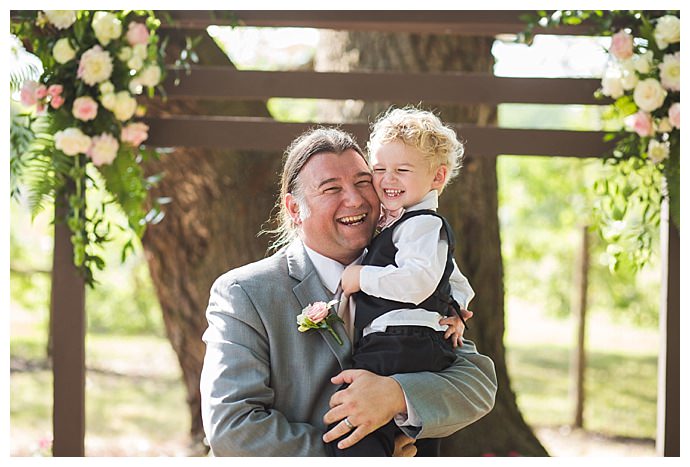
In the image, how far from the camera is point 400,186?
2230mm

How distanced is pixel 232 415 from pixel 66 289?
162 cm

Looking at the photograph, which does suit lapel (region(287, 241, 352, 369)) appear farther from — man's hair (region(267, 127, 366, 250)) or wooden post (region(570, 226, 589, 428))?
wooden post (region(570, 226, 589, 428))

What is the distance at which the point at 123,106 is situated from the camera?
10.7 ft

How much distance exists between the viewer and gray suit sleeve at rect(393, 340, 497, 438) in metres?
2.12

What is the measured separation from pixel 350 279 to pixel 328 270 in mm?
146

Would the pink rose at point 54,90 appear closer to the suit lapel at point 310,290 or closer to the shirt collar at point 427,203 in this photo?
the suit lapel at point 310,290

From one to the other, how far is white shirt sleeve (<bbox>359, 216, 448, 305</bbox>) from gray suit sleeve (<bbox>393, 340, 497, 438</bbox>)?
0.66 ft

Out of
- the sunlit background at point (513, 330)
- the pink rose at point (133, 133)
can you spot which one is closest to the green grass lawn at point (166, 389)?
the sunlit background at point (513, 330)

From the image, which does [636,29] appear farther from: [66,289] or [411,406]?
[66,289]

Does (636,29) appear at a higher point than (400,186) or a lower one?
higher

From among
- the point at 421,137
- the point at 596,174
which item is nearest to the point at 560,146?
the point at 421,137

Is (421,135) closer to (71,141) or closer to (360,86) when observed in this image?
(360,86)

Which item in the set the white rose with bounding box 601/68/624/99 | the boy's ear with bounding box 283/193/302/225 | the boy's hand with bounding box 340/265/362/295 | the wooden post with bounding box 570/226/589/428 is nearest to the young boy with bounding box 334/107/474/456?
the boy's hand with bounding box 340/265/362/295

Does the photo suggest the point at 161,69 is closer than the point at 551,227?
Yes
